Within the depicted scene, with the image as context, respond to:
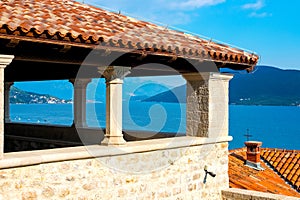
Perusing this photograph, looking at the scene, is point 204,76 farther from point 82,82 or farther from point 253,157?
point 253,157

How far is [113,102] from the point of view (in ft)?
20.2

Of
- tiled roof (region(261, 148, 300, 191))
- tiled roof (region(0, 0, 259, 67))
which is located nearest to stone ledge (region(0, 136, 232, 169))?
tiled roof (region(0, 0, 259, 67))

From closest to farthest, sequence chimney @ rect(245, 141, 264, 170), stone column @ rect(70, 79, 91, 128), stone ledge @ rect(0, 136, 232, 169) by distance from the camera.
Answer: stone ledge @ rect(0, 136, 232, 169)
stone column @ rect(70, 79, 91, 128)
chimney @ rect(245, 141, 264, 170)

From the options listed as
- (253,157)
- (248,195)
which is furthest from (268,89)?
(248,195)

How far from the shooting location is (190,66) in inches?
284

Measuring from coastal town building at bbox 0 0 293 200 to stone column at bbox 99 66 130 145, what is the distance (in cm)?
1

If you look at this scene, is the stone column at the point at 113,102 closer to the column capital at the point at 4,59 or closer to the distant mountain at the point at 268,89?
the column capital at the point at 4,59

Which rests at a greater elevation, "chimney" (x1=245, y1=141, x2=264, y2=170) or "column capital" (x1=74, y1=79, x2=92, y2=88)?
"column capital" (x1=74, y1=79, x2=92, y2=88)

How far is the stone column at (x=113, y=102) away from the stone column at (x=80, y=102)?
3344 millimetres

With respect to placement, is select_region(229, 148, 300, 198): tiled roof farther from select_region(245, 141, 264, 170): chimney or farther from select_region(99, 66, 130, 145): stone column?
select_region(99, 66, 130, 145): stone column

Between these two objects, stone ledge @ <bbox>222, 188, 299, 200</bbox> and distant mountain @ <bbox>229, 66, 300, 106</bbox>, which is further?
distant mountain @ <bbox>229, 66, 300, 106</bbox>

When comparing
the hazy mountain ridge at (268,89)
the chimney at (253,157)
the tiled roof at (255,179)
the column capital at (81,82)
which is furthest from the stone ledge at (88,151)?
the hazy mountain ridge at (268,89)

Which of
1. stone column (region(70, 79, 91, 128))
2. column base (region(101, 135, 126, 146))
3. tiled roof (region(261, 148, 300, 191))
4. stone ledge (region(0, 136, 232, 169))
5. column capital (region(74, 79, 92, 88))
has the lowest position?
tiled roof (region(261, 148, 300, 191))

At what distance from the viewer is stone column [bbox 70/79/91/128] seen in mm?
9502
